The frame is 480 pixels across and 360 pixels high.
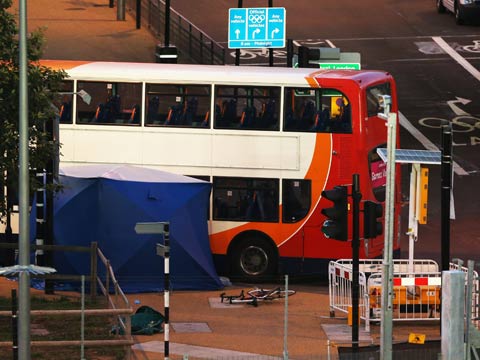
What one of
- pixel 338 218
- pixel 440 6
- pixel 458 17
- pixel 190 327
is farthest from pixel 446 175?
pixel 440 6

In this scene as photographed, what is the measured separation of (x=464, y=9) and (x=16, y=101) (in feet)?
112

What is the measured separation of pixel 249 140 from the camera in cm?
3362

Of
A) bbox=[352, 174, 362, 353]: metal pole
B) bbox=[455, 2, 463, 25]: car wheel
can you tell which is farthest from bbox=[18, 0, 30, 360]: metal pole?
bbox=[455, 2, 463, 25]: car wheel

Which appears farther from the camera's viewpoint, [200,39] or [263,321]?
[200,39]

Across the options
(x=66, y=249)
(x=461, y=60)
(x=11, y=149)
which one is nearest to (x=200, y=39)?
(x=461, y=60)

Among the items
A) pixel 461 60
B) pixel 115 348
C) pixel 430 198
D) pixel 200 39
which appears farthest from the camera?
pixel 461 60

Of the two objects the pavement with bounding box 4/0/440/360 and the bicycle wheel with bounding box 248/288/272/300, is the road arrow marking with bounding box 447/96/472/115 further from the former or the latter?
the bicycle wheel with bounding box 248/288/272/300

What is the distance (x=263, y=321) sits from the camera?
29438mm

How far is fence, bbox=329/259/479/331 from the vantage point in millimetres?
28062

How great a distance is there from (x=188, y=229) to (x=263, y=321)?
377 cm

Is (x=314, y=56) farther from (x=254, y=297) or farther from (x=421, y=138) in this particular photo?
(x=254, y=297)

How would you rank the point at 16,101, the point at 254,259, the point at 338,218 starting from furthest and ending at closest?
the point at 254,259
the point at 16,101
the point at 338,218

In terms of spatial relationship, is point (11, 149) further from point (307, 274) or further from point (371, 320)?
point (307, 274)

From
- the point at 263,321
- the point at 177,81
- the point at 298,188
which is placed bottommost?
the point at 263,321
